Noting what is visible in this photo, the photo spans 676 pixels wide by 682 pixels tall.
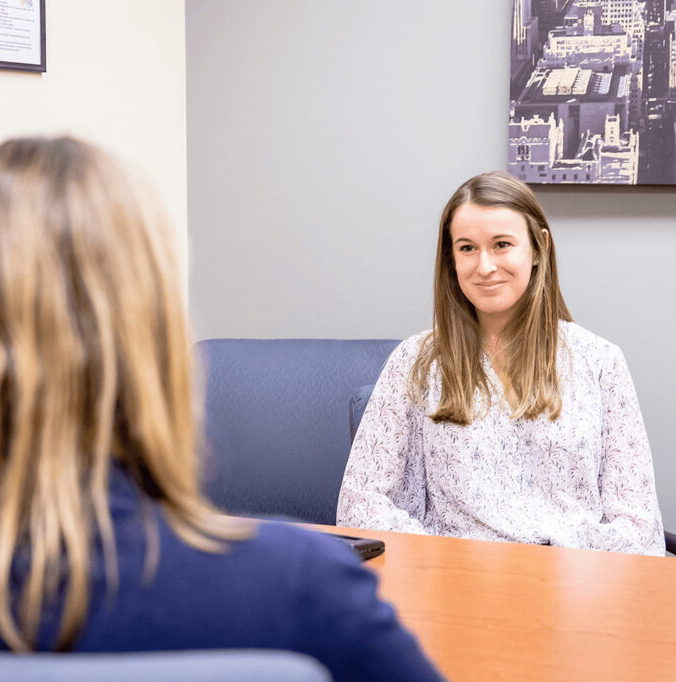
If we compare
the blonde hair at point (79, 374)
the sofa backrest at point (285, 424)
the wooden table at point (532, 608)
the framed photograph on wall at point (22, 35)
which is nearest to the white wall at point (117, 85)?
the framed photograph on wall at point (22, 35)

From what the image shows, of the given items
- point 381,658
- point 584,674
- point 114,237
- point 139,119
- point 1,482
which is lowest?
point 584,674

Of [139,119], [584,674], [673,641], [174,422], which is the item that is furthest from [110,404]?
[139,119]

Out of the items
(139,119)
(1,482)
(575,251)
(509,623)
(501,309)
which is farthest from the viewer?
(139,119)

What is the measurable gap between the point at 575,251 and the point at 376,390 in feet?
2.78

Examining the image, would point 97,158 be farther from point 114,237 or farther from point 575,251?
point 575,251

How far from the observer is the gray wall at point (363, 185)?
266 centimetres

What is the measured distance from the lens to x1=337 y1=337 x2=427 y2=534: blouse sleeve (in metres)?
2.10

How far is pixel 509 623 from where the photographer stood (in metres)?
1.24

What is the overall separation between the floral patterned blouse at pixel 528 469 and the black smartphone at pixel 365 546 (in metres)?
0.41

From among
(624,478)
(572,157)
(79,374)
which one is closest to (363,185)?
(572,157)

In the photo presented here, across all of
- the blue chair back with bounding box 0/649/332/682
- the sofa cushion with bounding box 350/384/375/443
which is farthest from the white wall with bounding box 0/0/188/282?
the blue chair back with bounding box 0/649/332/682

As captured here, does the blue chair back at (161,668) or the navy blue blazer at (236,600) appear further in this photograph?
the navy blue blazer at (236,600)

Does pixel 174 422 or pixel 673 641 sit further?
pixel 673 641

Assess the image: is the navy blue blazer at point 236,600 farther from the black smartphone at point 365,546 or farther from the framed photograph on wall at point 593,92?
the framed photograph on wall at point 593,92
